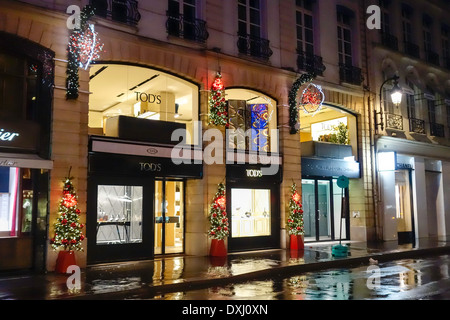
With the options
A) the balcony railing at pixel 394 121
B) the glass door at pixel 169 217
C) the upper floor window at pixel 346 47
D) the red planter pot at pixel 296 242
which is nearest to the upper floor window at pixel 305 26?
the upper floor window at pixel 346 47

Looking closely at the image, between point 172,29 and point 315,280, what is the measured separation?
349 inches

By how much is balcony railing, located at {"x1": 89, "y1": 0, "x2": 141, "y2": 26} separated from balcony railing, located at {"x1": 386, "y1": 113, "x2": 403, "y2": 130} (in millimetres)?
12614

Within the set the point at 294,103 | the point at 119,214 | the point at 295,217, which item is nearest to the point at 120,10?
the point at 119,214

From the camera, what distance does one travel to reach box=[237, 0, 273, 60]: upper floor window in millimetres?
16156

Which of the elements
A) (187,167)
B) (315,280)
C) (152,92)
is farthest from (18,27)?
(315,280)

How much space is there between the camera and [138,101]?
13688 millimetres

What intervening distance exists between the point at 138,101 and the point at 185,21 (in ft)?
10.4

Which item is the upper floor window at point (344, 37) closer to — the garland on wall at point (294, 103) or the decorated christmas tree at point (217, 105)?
the garland on wall at point (294, 103)

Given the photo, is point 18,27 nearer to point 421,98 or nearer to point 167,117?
point 167,117

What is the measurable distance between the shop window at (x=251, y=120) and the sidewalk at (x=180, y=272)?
3.82 m

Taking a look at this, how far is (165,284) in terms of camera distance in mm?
9297

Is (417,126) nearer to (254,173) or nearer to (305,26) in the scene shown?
(305,26)

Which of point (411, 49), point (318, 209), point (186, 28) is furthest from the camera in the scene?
point (411, 49)

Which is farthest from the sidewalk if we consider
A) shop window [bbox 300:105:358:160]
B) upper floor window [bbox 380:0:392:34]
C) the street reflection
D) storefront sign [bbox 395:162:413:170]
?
upper floor window [bbox 380:0:392:34]
